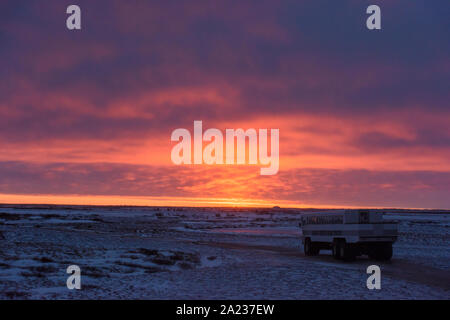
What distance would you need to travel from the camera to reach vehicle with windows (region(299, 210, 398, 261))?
29.5 m

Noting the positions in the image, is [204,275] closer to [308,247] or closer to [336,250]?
[336,250]

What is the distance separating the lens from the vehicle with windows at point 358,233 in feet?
96.8

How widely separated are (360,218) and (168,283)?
14.2m

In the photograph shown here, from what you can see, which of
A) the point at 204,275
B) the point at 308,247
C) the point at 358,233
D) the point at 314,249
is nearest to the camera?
the point at 204,275

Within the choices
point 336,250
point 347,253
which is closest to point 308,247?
point 336,250

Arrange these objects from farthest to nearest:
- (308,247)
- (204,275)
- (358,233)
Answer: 1. (308,247)
2. (358,233)
3. (204,275)

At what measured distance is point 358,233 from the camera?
1150 inches

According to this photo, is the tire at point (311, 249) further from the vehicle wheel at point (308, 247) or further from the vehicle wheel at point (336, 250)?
the vehicle wheel at point (336, 250)

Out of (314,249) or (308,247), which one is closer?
(314,249)

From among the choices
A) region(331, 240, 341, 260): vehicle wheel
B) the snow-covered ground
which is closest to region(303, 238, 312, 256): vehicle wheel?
the snow-covered ground

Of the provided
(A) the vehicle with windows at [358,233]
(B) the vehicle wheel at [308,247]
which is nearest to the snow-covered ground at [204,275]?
(A) the vehicle with windows at [358,233]

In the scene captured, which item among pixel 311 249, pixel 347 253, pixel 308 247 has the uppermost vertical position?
pixel 347 253
